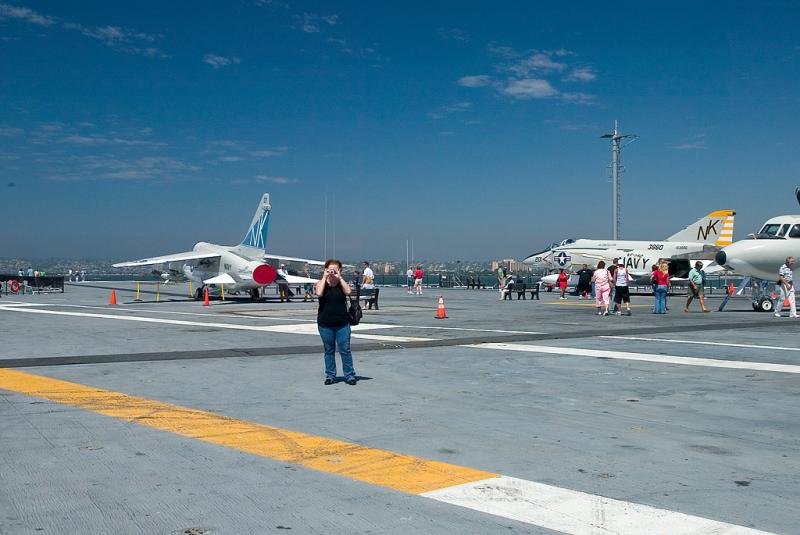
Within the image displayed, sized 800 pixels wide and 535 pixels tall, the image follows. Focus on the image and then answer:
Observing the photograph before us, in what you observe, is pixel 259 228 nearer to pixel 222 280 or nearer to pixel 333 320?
pixel 222 280

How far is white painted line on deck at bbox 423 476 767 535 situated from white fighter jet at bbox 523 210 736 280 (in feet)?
128

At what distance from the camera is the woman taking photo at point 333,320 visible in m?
9.50

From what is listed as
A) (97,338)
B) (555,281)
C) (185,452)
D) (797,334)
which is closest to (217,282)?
(97,338)

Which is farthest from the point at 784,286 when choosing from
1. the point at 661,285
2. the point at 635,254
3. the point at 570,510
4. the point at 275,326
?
the point at 635,254

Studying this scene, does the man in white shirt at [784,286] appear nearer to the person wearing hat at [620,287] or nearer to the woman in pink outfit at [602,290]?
the person wearing hat at [620,287]

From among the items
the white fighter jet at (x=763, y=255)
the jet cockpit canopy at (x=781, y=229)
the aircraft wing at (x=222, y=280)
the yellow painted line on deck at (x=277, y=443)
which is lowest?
the yellow painted line on deck at (x=277, y=443)

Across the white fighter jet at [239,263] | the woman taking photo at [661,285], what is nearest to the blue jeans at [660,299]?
the woman taking photo at [661,285]

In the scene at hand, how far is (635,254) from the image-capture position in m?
42.9

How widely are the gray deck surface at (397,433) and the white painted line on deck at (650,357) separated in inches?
15.2

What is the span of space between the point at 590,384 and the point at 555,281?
34492mm

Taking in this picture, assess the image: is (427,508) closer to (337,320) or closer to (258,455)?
(258,455)

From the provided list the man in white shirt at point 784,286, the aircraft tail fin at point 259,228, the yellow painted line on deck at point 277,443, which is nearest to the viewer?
the yellow painted line on deck at point 277,443

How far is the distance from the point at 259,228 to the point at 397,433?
30437 millimetres

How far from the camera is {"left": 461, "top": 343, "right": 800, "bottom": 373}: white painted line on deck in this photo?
36.1 feet
